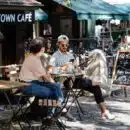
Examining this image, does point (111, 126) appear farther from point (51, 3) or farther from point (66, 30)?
point (66, 30)

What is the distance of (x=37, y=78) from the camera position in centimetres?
888

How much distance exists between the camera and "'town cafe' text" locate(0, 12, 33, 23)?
12.5 meters

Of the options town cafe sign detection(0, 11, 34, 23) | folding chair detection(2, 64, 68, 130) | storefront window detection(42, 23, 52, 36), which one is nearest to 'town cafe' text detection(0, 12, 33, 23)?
town cafe sign detection(0, 11, 34, 23)

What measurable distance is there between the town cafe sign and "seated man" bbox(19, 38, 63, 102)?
3521 millimetres

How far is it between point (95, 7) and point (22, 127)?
1383 cm

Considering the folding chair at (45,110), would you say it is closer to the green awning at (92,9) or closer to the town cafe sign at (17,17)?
the town cafe sign at (17,17)

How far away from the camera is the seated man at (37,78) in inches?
324

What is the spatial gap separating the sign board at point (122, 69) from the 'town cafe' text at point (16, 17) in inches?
91.3

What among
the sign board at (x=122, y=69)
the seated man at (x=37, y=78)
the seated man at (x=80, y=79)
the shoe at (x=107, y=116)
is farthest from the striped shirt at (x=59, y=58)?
the sign board at (x=122, y=69)

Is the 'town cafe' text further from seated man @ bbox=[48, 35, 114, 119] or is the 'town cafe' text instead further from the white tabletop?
the white tabletop

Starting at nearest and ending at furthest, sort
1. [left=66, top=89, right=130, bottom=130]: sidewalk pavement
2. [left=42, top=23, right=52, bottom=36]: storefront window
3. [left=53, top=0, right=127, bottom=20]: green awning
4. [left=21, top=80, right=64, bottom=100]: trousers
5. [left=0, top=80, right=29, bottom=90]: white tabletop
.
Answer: [left=0, top=80, right=29, bottom=90]: white tabletop, [left=21, top=80, right=64, bottom=100]: trousers, [left=66, top=89, right=130, bottom=130]: sidewalk pavement, [left=53, top=0, right=127, bottom=20]: green awning, [left=42, top=23, right=52, bottom=36]: storefront window

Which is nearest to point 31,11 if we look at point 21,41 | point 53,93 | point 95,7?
point 21,41

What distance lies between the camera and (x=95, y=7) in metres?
22.2

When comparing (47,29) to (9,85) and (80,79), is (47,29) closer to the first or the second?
(80,79)
